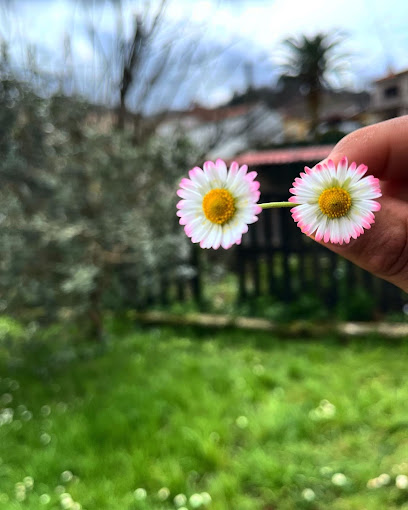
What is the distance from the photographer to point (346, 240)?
25 centimetres

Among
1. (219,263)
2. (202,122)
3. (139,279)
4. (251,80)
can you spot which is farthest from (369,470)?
(219,263)

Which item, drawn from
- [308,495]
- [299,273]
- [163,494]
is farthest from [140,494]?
[299,273]

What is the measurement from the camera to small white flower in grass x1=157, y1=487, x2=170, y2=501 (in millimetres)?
1385

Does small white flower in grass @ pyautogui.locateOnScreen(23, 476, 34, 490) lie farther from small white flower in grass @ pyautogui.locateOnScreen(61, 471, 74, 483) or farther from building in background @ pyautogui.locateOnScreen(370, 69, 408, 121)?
building in background @ pyautogui.locateOnScreen(370, 69, 408, 121)

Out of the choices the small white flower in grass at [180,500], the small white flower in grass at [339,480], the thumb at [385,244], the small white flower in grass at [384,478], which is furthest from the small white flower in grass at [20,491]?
the thumb at [385,244]

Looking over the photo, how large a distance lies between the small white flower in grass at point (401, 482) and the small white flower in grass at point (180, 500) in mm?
586

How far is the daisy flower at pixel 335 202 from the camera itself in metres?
0.25

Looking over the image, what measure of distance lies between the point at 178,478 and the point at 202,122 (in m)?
1.32

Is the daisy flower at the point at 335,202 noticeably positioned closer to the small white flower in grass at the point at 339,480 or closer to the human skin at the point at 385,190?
the human skin at the point at 385,190

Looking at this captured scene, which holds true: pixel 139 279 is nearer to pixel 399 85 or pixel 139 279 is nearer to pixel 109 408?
pixel 109 408

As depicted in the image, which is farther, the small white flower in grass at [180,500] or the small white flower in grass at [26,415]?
the small white flower in grass at [26,415]

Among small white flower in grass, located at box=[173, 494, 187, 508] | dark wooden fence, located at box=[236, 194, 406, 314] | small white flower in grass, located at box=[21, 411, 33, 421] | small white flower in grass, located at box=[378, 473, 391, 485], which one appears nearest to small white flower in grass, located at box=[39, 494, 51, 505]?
small white flower in grass, located at box=[173, 494, 187, 508]

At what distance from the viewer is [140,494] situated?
54.8 inches

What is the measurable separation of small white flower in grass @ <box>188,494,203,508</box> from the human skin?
118 centimetres
